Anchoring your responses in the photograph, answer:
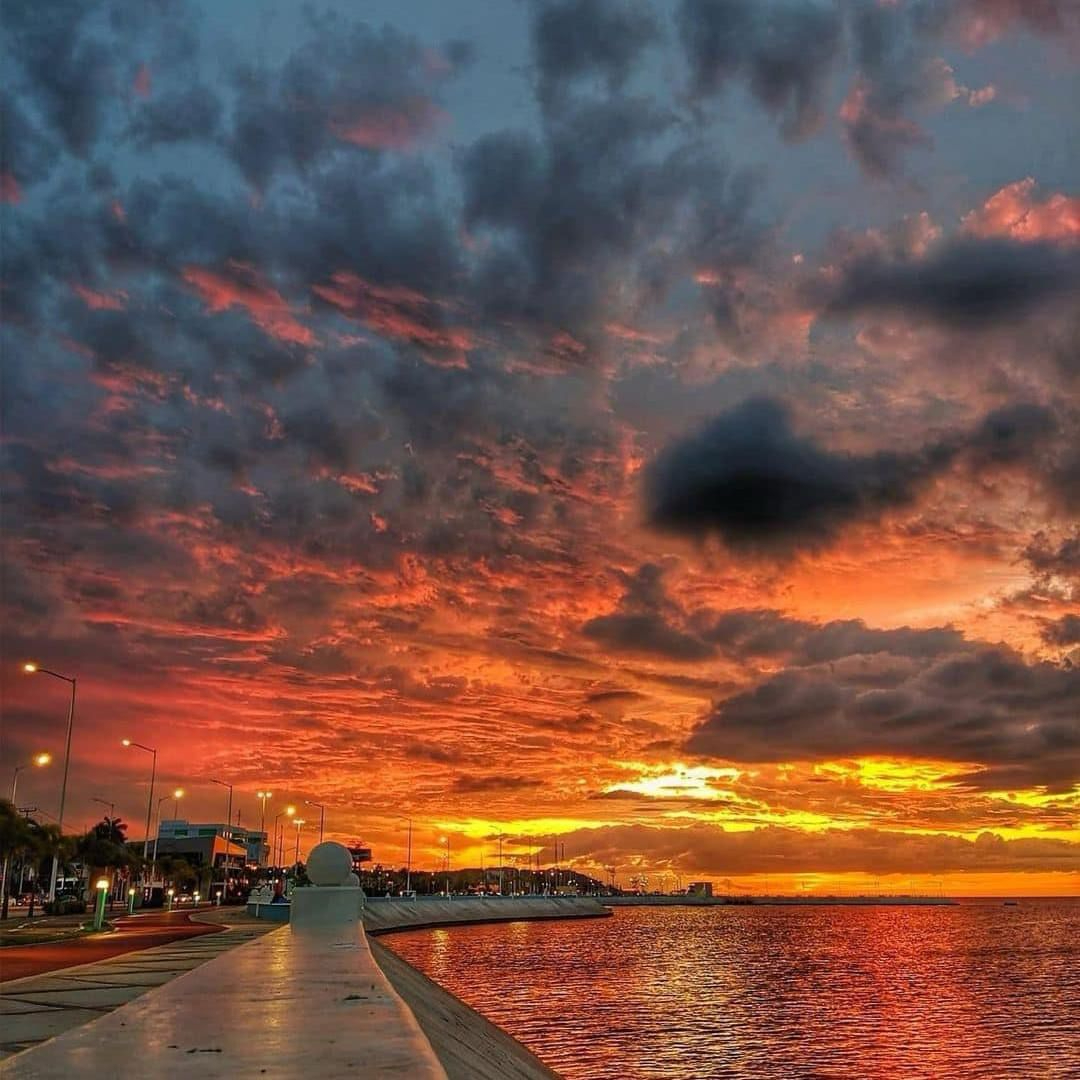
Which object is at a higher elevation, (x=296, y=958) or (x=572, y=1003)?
(x=296, y=958)

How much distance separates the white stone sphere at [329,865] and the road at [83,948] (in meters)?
6.73

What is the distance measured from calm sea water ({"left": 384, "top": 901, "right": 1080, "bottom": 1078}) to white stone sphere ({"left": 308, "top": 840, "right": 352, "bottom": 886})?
10318 mm

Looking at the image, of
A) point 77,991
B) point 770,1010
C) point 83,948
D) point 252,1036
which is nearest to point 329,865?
point 83,948

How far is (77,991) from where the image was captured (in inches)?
838

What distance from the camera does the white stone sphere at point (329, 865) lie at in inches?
1399

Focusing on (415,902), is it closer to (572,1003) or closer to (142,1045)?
(572,1003)

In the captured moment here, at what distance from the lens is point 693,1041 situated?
142 feet

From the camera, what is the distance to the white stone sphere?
117ft

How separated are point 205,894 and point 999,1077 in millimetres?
145639

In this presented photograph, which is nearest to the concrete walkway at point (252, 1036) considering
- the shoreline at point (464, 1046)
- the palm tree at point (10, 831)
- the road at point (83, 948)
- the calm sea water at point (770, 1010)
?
the shoreline at point (464, 1046)

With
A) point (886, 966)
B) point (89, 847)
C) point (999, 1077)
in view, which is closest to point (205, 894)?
point (89, 847)

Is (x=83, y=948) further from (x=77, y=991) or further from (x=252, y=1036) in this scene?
(x=252, y=1036)

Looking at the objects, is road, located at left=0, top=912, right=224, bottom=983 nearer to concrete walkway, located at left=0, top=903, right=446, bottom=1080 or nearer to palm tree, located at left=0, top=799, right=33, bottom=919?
concrete walkway, located at left=0, top=903, right=446, bottom=1080

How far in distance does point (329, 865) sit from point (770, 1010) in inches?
1313
